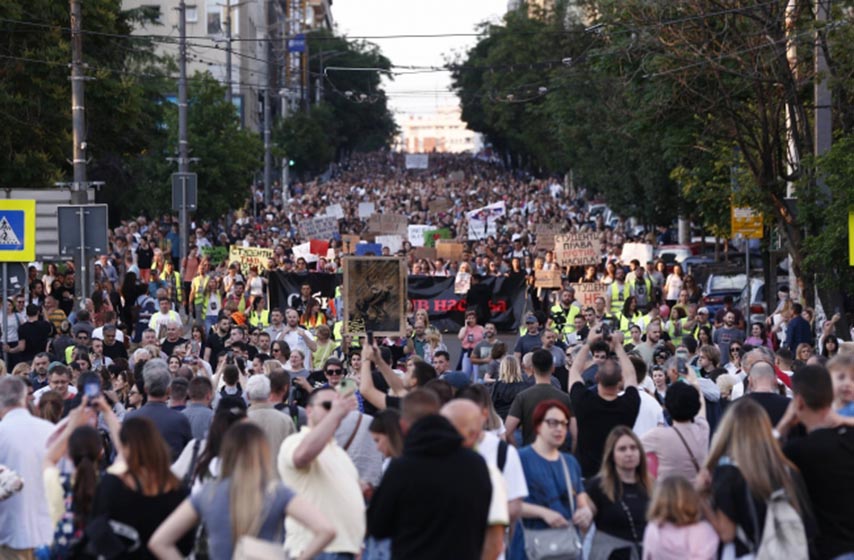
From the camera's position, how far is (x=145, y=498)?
791 centimetres

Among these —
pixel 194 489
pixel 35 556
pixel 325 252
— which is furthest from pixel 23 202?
pixel 325 252

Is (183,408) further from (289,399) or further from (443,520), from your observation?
(443,520)

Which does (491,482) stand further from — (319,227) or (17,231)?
(319,227)

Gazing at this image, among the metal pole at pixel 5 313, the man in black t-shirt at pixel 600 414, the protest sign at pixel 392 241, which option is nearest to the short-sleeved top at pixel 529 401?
the man in black t-shirt at pixel 600 414

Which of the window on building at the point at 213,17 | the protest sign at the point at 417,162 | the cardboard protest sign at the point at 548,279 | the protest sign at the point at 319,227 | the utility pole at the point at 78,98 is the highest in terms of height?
the window on building at the point at 213,17

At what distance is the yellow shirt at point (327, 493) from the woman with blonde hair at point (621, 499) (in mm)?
1198

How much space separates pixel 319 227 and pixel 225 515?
35331 mm

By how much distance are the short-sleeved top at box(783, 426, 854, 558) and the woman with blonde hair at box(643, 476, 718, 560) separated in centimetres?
53

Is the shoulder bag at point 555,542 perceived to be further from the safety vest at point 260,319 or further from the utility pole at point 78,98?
the utility pole at point 78,98

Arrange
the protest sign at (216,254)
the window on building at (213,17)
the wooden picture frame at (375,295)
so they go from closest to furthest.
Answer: the wooden picture frame at (375,295), the protest sign at (216,254), the window on building at (213,17)

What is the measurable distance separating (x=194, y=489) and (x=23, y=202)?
13289 millimetres

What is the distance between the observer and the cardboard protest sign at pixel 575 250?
112 feet

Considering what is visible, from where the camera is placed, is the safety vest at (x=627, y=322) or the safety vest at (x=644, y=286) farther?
the safety vest at (x=644, y=286)

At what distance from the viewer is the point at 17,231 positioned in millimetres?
20938
